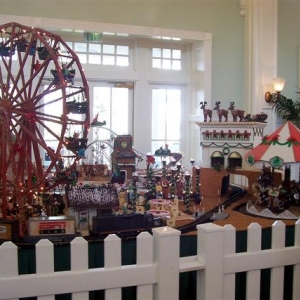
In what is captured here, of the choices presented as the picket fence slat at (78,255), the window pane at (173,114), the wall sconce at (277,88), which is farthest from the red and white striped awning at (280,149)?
the window pane at (173,114)

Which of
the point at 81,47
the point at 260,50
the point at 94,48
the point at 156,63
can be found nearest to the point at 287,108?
the point at 260,50

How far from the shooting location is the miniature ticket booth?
2948 mm

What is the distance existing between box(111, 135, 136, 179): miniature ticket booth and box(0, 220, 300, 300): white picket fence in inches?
64.4

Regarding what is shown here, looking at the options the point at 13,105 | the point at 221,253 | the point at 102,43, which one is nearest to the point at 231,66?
the point at 102,43

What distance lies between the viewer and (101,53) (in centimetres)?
A: 585

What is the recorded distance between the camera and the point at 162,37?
5.73m

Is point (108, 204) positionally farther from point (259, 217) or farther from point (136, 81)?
point (136, 81)

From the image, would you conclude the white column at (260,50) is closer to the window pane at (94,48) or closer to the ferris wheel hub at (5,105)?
the window pane at (94,48)

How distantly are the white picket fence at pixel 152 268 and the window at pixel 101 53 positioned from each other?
4.85 m

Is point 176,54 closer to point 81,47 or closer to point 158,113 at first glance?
point 158,113

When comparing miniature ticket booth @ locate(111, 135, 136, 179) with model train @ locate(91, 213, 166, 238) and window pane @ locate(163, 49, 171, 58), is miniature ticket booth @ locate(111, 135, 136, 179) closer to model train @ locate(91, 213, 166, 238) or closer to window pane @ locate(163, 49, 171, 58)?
model train @ locate(91, 213, 166, 238)

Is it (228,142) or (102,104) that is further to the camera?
(102,104)

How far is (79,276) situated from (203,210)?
1.12 meters

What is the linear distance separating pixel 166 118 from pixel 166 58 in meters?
0.94
